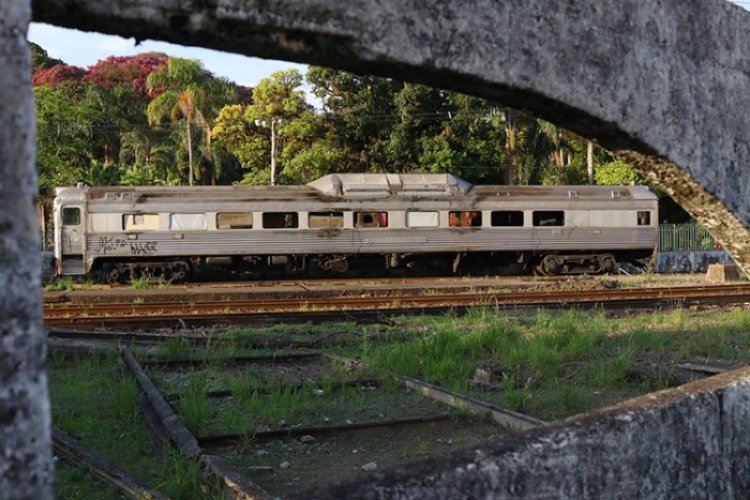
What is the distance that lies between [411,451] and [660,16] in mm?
3417

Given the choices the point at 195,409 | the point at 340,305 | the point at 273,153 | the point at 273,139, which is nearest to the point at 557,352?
the point at 195,409

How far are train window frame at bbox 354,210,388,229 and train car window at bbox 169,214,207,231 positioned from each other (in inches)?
167

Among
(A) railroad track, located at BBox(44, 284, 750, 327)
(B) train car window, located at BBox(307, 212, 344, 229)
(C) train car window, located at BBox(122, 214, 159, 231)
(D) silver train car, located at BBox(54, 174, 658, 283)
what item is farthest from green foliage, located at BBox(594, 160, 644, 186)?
(C) train car window, located at BBox(122, 214, 159, 231)

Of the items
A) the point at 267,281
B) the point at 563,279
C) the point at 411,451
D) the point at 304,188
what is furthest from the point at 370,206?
the point at 411,451

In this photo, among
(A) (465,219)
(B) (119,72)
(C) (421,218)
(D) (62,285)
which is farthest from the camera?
(B) (119,72)

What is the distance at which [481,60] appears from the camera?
2510 millimetres

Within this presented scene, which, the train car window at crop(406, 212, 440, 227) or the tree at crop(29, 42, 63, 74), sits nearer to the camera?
the train car window at crop(406, 212, 440, 227)

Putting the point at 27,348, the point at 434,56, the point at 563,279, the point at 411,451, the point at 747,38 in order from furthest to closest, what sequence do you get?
the point at 563,279 → the point at 411,451 → the point at 747,38 → the point at 434,56 → the point at 27,348

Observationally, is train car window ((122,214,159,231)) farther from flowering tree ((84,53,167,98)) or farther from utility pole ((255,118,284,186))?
flowering tree ((84,53,167,98))

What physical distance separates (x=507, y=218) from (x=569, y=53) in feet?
61.8

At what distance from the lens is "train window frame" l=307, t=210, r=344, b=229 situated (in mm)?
20203

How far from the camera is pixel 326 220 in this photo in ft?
66.7

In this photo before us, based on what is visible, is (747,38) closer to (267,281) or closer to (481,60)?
(481,60)

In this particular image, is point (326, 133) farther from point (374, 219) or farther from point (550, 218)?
point (550, 218)
